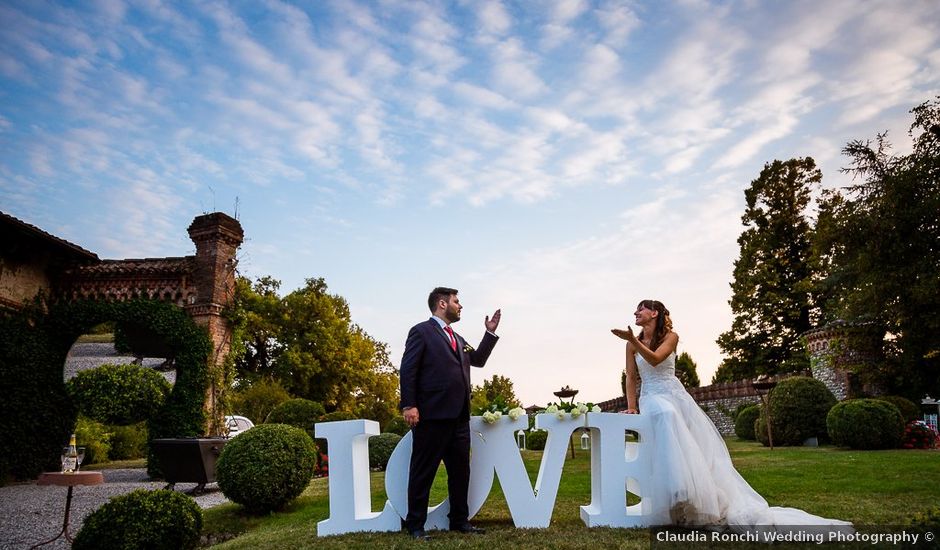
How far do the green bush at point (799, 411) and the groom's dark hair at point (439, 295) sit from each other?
16.3 m

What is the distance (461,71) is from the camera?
1103 centimetres

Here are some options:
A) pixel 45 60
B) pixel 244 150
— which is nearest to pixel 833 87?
pixel 244 150

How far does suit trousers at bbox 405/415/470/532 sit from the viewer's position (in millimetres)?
5551

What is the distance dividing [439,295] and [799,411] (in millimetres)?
16421

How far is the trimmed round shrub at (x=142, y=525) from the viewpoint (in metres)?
6.00

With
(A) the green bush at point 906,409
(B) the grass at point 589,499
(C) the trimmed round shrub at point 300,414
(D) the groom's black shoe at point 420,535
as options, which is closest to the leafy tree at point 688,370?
(A) the green bush at point 906,409

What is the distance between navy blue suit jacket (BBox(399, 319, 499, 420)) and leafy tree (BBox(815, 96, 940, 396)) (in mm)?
11603

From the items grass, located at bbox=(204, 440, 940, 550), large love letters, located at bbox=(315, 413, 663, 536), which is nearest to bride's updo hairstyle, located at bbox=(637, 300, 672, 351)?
large love letters, located at bbox=(315, 413, 663, 536)

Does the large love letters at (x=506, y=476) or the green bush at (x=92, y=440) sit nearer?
the large love letters at (x=506, y=476)

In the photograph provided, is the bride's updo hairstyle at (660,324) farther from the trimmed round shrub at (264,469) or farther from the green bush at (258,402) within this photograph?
the green bush at (258,402)

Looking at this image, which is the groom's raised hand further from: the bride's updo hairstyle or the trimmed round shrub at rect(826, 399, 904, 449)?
the trimmed round shrub at rect(826, 399, 904, 449)

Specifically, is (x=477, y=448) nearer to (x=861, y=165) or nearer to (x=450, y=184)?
(x=450, y=184)

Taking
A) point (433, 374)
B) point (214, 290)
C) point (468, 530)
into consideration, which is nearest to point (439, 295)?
point (433, 374)

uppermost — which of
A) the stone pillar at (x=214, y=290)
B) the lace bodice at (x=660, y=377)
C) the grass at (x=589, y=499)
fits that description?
the stone pillar at (x=214, y=290)
